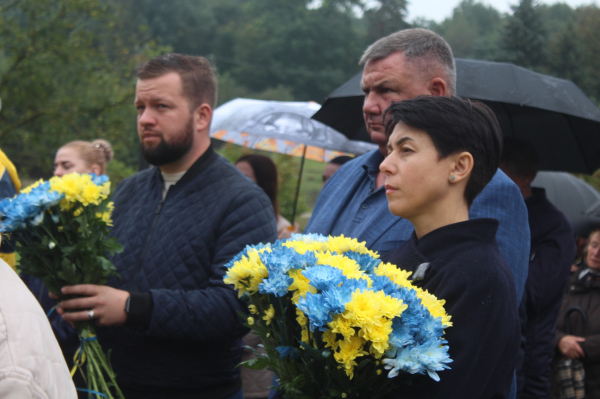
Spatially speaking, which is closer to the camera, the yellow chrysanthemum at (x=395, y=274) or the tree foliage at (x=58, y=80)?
the yellow chrysanthemum at (x=395, y=274)

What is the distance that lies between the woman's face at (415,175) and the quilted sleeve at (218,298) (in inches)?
37.7

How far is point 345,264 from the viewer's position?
1581 mm

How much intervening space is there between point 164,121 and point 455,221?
172 centimetres

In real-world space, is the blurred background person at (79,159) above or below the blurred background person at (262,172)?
above

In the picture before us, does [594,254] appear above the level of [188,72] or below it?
below

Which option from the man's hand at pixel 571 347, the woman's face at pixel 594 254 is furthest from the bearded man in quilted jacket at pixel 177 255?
the woman's face at pixel 594 254

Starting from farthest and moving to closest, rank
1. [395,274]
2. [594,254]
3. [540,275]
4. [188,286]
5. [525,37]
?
[525,37], [594,254], [540,275], [188,286], [395,274]

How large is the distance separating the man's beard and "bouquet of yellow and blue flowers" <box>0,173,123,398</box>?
16.2 inches

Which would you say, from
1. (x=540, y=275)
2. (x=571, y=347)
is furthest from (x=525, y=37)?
(x=540, y=275)

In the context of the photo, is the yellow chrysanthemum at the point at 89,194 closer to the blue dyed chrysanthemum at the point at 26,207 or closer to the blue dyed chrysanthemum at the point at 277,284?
the blue dyed chrysanthemum at the point at 26,207

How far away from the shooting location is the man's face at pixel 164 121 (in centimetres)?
297

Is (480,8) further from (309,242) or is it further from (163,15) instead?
(309,242)

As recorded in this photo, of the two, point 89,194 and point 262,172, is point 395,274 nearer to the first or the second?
point 89,194

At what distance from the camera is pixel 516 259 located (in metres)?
2.03
